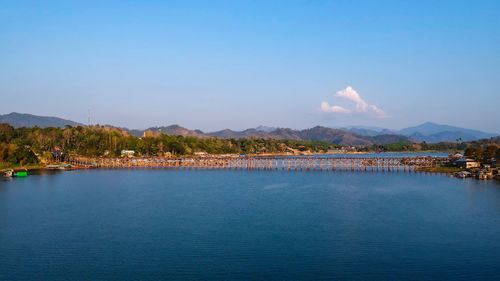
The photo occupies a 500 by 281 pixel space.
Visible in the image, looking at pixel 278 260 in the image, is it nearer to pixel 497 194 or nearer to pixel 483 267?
pixel 483 267

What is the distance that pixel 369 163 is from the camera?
46.8 metres

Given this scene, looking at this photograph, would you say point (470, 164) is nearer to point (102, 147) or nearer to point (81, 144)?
point (102, 147)

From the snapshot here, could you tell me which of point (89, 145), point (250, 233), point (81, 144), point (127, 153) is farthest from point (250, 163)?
point (250, 233)

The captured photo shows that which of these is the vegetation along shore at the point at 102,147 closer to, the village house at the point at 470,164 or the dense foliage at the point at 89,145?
the dense foliage at the point at 89,145

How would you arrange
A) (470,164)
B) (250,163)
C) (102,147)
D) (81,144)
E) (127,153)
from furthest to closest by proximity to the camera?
(127,153)
(102,147)
(81,144)
(250,163)
(470,164)

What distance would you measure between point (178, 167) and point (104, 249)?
3447 cm

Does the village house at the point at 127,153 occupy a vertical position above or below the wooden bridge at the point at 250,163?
above

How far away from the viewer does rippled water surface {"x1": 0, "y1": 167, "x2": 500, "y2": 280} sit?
39.2ft

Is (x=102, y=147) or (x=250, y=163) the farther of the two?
(x=102, y=147)

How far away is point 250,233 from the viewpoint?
624 inches

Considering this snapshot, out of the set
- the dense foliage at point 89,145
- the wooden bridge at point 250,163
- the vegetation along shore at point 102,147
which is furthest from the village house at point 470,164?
the wooden bridge at point 250,163

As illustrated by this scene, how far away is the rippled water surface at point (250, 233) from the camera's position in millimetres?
11953

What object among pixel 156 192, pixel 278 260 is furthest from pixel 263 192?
pixel 278 260

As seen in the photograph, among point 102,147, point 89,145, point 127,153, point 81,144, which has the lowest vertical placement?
point 127,153
